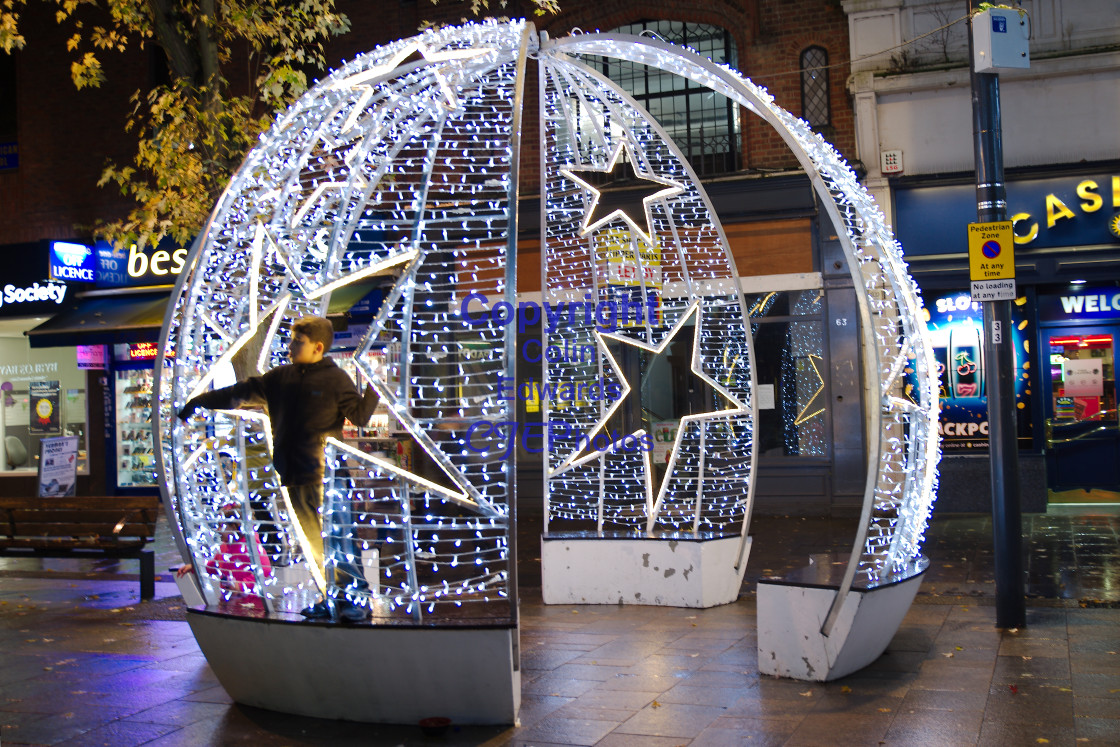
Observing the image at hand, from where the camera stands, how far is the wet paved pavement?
4.39 m

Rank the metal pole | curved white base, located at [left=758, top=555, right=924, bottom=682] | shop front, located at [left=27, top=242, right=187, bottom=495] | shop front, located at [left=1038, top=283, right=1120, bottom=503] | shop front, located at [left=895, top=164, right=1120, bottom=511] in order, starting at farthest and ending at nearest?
shop front, located at [left=27, top=242, right=187, bottom=495] → shop front, located at [left=1038, top=283, right=1120, bottom=503] → shop front, located at [left=895, top=164, right=1120, bottom=511] → the metal pole → curved white base, located at [left=758, top=555, right=924, bottom=682]

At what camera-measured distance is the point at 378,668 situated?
4.50 m

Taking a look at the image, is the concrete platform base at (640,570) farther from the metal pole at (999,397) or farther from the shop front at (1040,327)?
the shop front at (1040,327)

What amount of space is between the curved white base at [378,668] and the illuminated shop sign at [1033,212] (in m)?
9.01

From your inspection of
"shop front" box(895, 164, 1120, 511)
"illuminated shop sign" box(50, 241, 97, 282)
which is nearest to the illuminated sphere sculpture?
"shop front" box(895, 164, 1120, 511)

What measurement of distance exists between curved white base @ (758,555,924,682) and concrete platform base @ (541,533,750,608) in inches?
66.0

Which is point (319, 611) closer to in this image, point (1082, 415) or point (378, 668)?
point (378, 668)

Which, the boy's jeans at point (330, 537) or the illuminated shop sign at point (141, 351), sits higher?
the illuminated shop sign at point (141, 351)

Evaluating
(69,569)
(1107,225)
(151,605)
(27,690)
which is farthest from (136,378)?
(1107,225)

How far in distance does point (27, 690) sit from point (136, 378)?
36.1ft

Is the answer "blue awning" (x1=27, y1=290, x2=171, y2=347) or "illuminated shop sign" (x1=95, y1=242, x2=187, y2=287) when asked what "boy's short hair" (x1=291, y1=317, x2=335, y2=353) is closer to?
"blue awning" (x1=27, y1=290, x2=171, y2=347)

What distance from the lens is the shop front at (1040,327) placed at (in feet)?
37.3

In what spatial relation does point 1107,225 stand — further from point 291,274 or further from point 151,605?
point 151,605

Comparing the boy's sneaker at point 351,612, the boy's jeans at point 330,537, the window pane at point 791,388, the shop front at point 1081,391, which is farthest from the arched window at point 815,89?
the boy's sneaker at point 351,612
